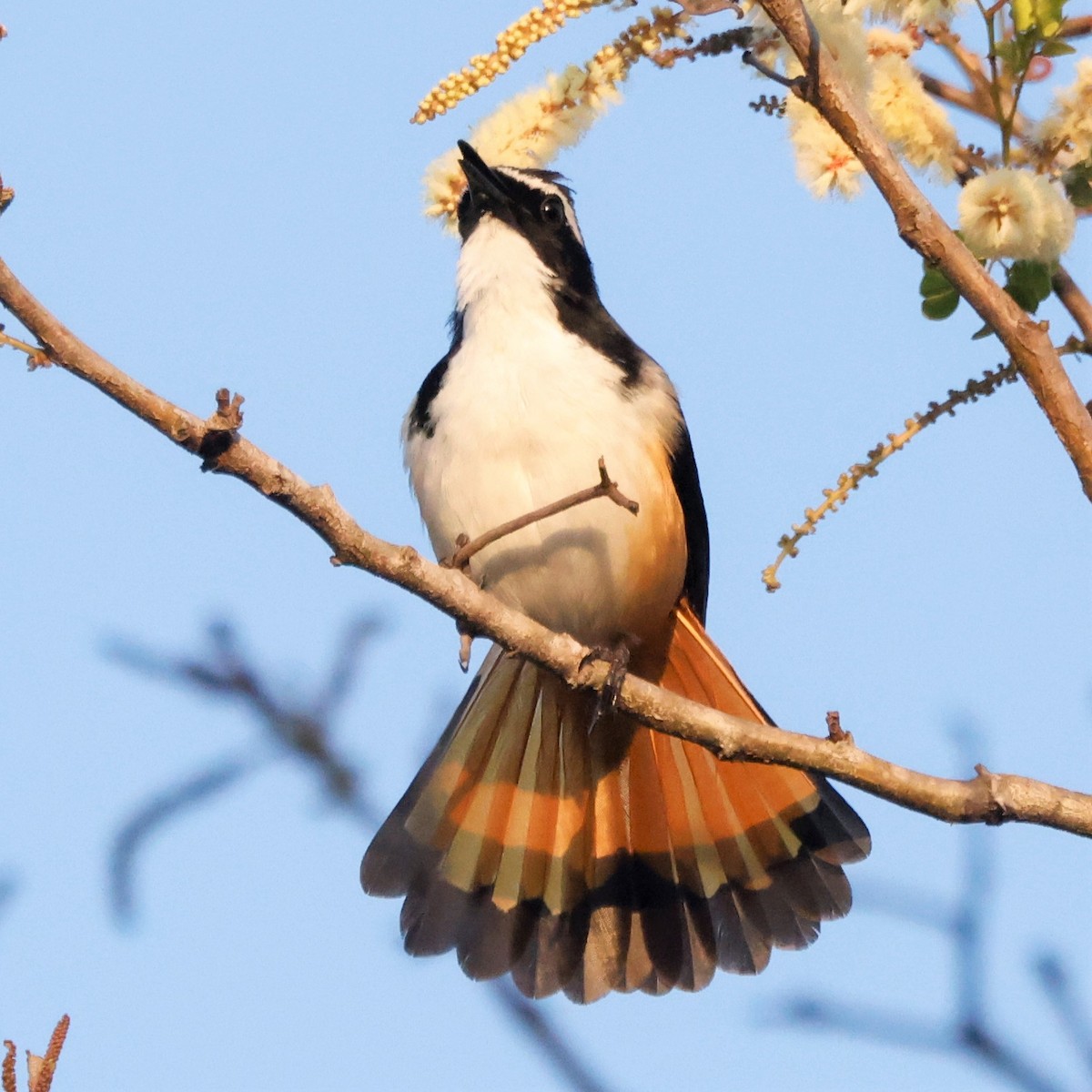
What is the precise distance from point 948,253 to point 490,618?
1.14 meters

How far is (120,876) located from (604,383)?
2.16 m

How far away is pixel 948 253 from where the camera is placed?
7.77 ft

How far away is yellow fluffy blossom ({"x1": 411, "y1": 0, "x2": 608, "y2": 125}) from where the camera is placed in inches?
104

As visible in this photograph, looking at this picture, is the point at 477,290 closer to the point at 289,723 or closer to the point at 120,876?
the point at 289,723

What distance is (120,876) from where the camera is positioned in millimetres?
2760

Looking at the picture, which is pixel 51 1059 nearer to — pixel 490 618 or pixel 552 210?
pixel 490 618

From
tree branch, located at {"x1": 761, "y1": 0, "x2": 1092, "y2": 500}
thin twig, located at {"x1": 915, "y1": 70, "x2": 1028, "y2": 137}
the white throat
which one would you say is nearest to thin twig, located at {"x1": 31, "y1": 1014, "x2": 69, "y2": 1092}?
tree branch, located at {"x1": 761, "y1": 0, "x2": 1092, "y2": 500}

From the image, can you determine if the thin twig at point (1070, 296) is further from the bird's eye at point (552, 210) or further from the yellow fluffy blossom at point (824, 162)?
the bird's eye at point (552, 210)

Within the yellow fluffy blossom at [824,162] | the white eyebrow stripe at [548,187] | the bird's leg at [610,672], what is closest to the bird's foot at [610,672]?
the bird's leg at [610,672]

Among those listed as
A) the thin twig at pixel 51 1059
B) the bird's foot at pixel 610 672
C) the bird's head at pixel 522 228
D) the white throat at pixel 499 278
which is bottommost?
the thin twig at pixel 51 1059

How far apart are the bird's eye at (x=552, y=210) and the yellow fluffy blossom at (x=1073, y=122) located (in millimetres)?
2430

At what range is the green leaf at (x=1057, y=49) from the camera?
2.56m

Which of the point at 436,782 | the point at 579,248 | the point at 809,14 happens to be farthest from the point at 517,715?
the point at 809,14

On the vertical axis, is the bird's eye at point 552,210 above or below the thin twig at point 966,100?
→ above
